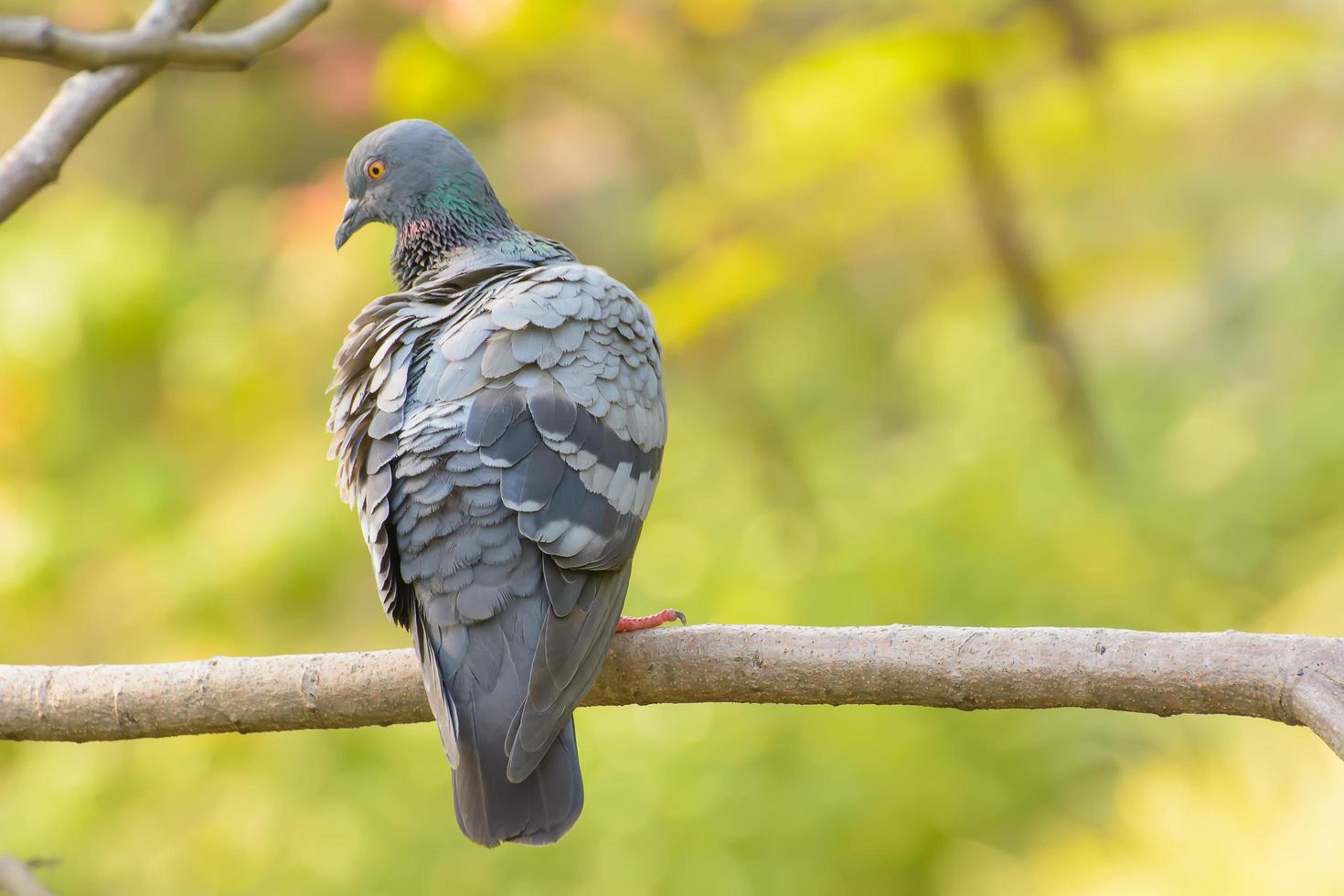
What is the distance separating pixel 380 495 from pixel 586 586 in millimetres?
417

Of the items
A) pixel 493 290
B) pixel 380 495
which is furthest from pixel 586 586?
pixel 493 290

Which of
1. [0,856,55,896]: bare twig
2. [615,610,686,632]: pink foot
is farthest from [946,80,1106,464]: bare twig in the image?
[0,856,55,896]: bare twig

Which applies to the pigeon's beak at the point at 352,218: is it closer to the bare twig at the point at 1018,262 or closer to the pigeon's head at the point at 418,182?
the pigeon's head at the point at 418,182

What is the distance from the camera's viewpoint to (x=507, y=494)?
2.34m

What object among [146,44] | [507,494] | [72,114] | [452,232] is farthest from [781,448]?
[146,44]

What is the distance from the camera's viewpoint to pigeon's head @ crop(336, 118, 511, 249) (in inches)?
129

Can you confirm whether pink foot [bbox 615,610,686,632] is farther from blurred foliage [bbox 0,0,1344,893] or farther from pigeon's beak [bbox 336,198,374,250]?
blurred foliage [bbox 0,0,1344,893]

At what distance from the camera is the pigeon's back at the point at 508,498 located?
2193mm

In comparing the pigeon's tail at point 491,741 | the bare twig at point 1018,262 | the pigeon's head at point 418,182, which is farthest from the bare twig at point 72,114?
the bare twig at point 1018,262

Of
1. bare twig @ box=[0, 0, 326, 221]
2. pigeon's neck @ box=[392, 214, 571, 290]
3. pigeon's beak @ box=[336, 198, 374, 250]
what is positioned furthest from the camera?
pigeon's beak @ box=[336, 198, 374, 250]

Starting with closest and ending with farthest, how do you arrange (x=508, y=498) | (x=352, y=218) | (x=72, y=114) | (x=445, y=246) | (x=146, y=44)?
(x=146, y=44) < (x=508, y=498) < (x=72, y=114) < (x=445, y=246) < (x=352, y=218)

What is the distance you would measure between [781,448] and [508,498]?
4263 millimetres

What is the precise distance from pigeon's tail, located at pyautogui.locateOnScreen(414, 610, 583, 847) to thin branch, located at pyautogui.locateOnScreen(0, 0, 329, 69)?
995 mm

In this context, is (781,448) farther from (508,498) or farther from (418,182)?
(508,498)
